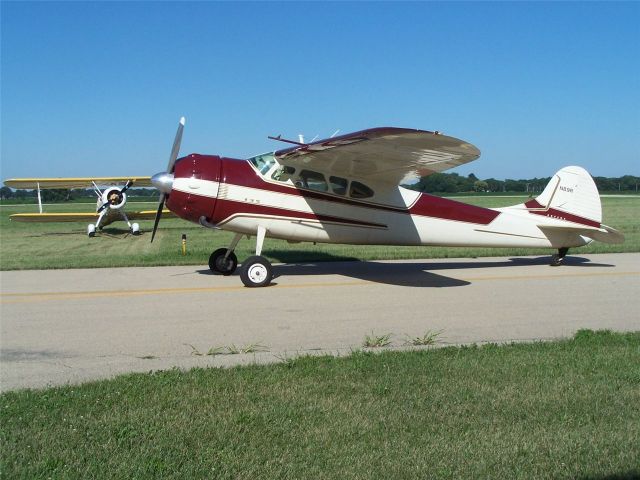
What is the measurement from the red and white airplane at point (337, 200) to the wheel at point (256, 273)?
0.02m

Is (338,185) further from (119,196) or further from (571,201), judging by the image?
(119,196)

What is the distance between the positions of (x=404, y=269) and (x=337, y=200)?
2411 millimetres

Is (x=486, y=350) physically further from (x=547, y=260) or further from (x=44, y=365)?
(x=547, y=260)

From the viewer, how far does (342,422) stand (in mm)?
3846


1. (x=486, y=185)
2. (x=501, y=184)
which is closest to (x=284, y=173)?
(x=486, y=185)

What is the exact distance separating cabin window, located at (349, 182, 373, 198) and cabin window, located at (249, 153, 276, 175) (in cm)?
165

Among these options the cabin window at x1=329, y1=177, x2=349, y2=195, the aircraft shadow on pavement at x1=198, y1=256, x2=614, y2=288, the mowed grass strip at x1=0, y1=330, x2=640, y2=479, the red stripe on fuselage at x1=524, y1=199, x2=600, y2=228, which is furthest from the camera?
the red stripe on fuselage at x1=524, y1=199, x2=600, y2=228

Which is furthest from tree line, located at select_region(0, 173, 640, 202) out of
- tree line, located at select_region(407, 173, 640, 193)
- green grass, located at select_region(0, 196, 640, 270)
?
green grass, located at select_region(0, 196, 640, 270)

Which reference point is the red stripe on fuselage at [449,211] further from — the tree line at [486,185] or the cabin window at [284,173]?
the tree line at [486,185]

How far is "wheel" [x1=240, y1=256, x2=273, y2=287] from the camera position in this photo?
34.2ft

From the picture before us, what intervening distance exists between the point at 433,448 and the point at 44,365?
3793 millimetres

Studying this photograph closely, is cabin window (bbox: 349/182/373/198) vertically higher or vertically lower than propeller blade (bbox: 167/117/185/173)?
lower

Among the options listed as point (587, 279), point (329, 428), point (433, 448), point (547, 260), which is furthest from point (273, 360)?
point (547, 260)

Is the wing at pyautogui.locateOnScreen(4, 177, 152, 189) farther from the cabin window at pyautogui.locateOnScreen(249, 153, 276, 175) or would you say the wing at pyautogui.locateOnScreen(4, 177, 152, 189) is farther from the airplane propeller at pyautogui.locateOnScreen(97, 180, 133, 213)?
the cabin window at pyautogui.locateOnScreen(249, 153, 276, 175)
